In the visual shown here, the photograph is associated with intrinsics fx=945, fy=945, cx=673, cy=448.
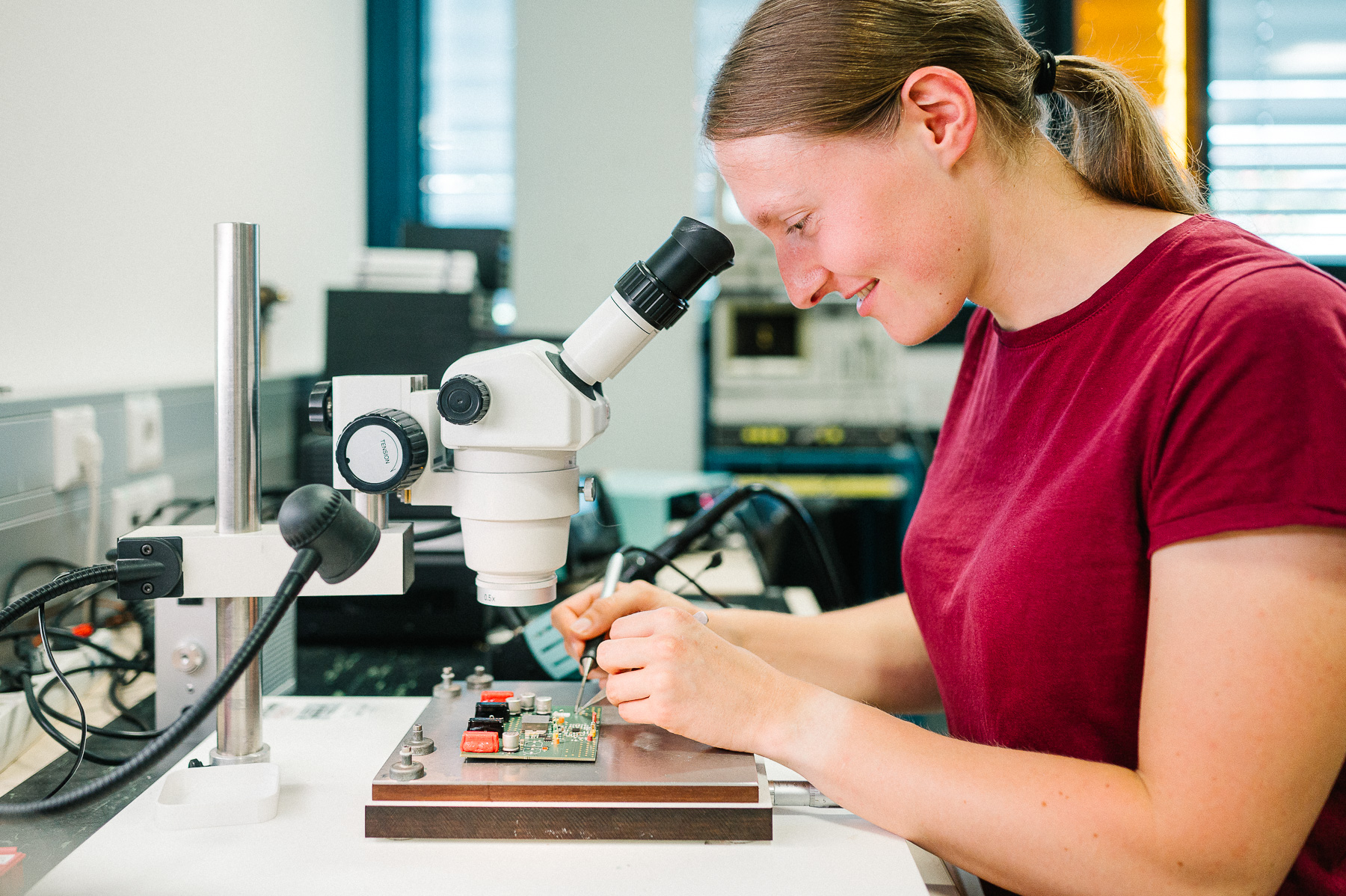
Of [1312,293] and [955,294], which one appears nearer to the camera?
[1312,293]

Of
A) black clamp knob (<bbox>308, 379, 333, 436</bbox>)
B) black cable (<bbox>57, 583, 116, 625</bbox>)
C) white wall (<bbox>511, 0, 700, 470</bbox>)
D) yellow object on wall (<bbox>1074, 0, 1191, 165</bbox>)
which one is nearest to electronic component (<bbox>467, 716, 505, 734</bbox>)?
black clamp knob (<bbox>308, 379, 333, 436</bbox>)

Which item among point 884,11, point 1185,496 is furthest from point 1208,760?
point 884,11

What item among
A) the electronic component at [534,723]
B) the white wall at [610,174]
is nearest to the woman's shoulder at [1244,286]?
the electronic component at [534,723]

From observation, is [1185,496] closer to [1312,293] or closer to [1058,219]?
[1312,293]

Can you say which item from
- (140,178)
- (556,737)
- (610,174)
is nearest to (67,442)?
(140,178)

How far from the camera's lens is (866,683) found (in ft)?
3.45

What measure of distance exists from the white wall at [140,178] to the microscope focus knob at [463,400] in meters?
0.72

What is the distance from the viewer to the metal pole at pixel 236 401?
725mm

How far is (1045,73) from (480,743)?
0.78 metres

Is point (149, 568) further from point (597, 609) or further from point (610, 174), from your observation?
point (610, 174)

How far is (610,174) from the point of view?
10.3 feet

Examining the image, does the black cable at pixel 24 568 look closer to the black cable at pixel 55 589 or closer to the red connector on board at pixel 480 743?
the black cable at pixel 55 589

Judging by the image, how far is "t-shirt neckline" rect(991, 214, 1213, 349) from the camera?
772 millimetres

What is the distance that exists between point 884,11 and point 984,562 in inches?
18.4
